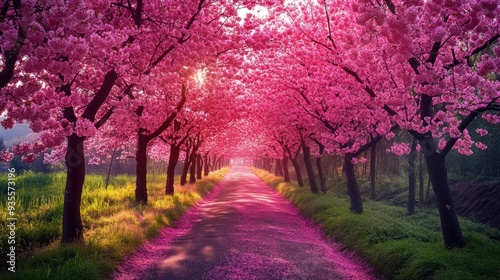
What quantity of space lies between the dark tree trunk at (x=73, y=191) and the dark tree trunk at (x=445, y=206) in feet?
32.7

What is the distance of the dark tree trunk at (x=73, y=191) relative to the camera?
10695mm

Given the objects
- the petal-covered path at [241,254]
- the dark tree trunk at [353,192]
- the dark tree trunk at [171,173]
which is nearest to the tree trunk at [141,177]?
the petal-covered path at [241,254]

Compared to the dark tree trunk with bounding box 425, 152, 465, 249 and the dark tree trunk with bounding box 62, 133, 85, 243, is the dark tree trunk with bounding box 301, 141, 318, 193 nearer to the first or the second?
the dark tree trunk with bounding box 425, 152, 465, 249

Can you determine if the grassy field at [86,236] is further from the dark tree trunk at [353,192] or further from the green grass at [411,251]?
the dark tree trunk at [353,192]

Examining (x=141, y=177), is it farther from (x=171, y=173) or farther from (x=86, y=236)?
(x=86, y=236)

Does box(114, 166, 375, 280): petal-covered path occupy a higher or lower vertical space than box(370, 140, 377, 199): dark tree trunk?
lower

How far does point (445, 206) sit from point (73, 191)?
34.2 ft

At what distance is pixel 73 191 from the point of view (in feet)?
36.0

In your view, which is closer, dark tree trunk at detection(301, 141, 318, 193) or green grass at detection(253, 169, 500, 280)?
green grass at detection(253, 169, 500, 280)

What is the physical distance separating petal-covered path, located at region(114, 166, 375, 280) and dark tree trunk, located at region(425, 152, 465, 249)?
2432 mm

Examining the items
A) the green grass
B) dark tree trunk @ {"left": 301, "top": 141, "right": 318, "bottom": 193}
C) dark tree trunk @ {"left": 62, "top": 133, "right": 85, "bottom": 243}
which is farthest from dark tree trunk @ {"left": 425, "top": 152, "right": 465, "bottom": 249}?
dark tree trunk @ {"left": 301, "top": 141, "right": 318, "bottom": 193}

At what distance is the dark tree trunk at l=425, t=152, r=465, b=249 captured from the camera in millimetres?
10125

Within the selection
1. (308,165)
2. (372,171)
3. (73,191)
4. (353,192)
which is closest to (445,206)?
(353,192)

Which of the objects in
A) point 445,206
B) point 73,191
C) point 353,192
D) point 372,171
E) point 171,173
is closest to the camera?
point 445,206
